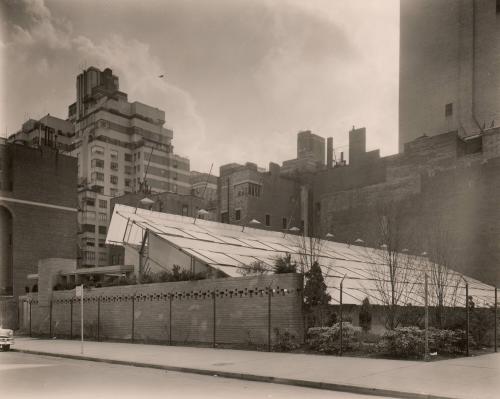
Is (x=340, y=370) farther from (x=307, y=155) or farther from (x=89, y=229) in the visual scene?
(x=89, y=229)

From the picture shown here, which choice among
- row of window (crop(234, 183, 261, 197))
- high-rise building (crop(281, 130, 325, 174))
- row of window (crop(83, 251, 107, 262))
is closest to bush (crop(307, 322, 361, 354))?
row of window (crop(234, 183, 261, 197))

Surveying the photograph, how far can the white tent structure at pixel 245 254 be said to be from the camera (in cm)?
2619

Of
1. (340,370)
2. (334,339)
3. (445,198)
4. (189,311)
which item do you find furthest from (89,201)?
(340,370)

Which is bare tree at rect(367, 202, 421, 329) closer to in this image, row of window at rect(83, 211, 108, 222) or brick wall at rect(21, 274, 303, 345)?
brick wall at rect(21, 274, 303, 345)

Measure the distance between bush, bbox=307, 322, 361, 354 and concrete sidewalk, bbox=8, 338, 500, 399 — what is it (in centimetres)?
91

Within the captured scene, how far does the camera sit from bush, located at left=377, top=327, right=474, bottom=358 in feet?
58.7

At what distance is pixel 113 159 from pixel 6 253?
51.3 m

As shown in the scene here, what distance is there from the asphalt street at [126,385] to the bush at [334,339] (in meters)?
5.92

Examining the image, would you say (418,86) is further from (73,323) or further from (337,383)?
(337,383)

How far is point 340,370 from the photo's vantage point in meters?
15.2

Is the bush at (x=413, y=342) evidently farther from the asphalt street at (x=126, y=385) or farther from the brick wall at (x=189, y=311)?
the asphalt street at (x=126, y=385)

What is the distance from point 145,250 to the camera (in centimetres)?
3153

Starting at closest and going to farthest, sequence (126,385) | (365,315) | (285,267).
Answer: (126,385) < (285,267) < (365,315)

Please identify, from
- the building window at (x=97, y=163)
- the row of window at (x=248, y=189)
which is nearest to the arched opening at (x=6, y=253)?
the row of window at (x=248, y=189)
